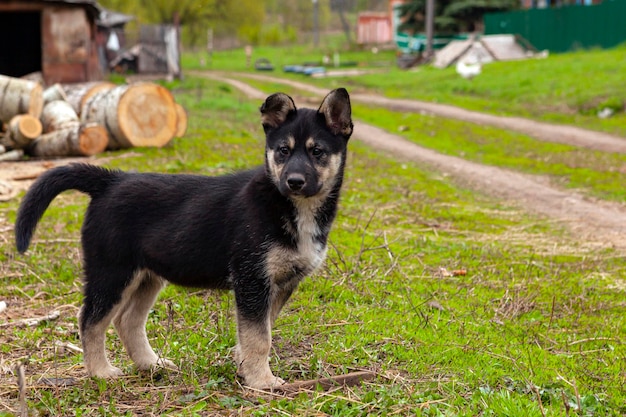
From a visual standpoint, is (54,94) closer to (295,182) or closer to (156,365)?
(156,365)

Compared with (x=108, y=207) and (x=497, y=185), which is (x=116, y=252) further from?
(x=497, y=185)

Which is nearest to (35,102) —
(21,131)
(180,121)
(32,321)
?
(21,131)

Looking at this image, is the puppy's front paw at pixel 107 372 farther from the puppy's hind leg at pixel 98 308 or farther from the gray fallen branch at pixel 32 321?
the gray fallen branch at pixel 32 321

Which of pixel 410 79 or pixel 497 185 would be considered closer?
pixel 497 185

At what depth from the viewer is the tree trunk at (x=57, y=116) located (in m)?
15.4

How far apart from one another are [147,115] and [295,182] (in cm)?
1091

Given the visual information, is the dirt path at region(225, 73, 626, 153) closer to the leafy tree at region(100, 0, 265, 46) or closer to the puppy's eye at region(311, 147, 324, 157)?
the puppy's eye at region(311, 147, 324, 157)

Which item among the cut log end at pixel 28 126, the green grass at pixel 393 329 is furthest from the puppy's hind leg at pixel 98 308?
the cut log end at pixel 28 126

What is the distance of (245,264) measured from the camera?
4.98 m

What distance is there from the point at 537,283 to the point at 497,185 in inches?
234

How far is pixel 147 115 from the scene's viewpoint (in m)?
15.2

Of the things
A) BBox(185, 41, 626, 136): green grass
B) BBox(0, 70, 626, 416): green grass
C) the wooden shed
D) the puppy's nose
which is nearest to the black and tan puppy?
the puppy's nose

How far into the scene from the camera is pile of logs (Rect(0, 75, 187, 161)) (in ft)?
47.5

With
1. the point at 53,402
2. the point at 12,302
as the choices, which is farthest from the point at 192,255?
the point at 12,302
